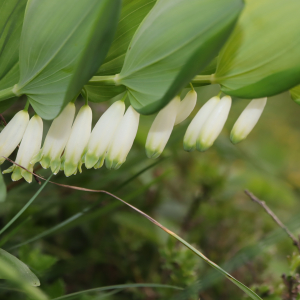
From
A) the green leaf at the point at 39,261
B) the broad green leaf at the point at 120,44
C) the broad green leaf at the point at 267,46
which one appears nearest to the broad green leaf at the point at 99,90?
the broad green leaf at the point at 120,44

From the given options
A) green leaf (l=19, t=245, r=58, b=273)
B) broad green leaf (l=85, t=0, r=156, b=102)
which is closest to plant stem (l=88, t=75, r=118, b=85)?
broad green leaf (l=85, t=0, r=156, b=102)

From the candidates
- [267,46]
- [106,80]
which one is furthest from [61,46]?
[267,46]

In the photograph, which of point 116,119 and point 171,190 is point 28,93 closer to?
point 116,119

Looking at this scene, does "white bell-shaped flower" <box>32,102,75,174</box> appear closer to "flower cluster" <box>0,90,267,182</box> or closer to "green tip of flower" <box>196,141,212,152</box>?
"flower cluster" <box>0,90,267,182</box>

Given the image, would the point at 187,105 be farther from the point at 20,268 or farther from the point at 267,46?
the point at 20,268

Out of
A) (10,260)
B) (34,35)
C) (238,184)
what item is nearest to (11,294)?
(10,260)

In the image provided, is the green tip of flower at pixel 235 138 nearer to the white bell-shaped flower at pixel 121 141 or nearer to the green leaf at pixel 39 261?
the white bell-shaped flower at pixel 121 141
